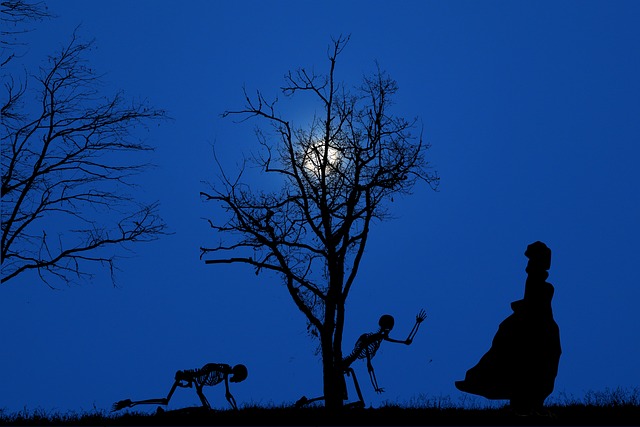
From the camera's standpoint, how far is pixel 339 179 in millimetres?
20047

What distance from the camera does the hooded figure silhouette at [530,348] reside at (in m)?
12.1

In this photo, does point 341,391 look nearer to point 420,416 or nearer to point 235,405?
point 235,405

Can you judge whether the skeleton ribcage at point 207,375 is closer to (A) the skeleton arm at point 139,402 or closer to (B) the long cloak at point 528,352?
(A) the skeleton arm at point 139,402

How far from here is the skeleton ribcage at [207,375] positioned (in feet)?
55.1

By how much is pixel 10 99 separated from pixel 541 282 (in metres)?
12.0

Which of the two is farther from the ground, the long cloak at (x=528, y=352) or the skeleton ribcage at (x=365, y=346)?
the skeleton ribcage at (x=365, y=346)

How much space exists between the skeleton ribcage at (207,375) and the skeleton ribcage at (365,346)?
2.88 meters

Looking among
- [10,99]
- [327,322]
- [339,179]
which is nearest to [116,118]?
[10,99]

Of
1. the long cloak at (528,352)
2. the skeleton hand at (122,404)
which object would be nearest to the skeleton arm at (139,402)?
the skeleton hand at (122,404)

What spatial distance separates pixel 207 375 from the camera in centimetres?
1680

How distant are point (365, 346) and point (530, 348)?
6.50m

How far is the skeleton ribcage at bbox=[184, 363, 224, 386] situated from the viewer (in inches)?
661

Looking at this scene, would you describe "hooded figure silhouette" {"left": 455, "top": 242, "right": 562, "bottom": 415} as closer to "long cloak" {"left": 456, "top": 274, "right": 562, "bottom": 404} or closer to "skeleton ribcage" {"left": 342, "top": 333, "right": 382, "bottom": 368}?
"long cloak" {"left": 456, "top": 274, "right": 562, "bottom": 404}

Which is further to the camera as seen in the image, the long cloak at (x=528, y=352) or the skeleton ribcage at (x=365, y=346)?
the skeleton ribcage at (x=365, y=346)
